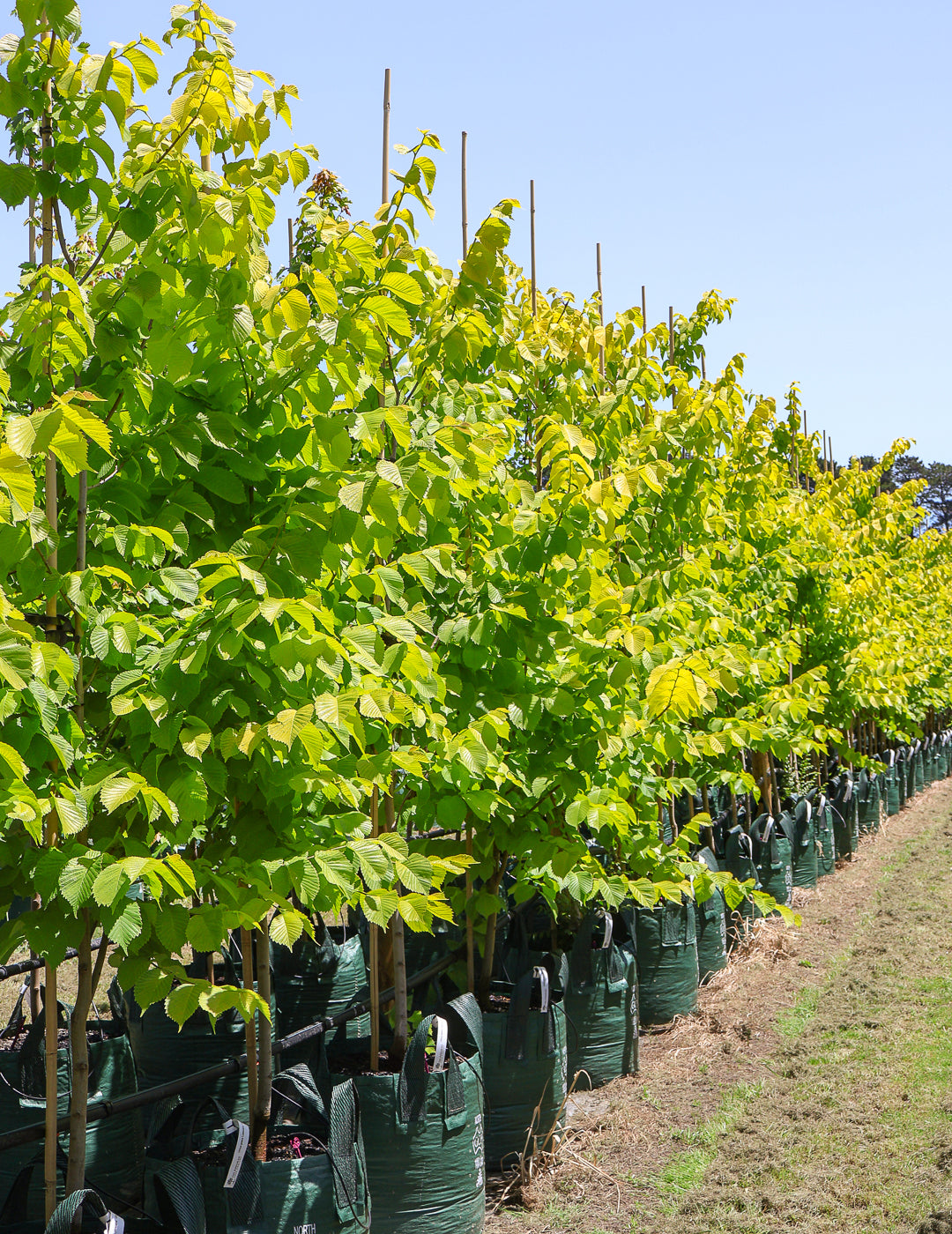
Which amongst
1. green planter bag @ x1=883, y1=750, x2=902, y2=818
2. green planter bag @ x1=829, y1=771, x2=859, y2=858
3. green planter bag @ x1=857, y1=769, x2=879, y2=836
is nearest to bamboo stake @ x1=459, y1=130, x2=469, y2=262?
green planter bag @ x1=829, y1=771, x2=859, y2=858

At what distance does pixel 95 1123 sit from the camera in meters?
3.30

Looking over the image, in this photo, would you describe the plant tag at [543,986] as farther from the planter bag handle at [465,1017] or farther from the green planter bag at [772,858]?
the green planter bag at [772,858]

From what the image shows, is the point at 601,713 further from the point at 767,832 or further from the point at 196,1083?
the point at 767,832

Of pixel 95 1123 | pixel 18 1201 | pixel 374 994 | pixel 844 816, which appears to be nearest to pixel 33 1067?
pixel 95 1123

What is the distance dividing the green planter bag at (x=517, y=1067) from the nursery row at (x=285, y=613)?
Result: 0.01m

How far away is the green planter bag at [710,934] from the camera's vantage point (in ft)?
21.2

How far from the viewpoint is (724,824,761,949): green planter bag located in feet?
24.0

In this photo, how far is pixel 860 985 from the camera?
6.58 metres

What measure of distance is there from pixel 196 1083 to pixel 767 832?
18.9 feet

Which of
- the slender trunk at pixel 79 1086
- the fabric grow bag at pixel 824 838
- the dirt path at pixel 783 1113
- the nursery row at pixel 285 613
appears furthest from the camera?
the fabric grow bag at pixel 824 838

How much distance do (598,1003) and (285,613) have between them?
350 centimetres

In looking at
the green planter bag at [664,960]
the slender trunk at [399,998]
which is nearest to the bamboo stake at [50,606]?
the slender trunk at [399,998]

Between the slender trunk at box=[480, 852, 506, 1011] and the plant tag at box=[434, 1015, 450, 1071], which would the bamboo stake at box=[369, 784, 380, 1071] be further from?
the slender trunk at box=[480, 852, 506, 1011]

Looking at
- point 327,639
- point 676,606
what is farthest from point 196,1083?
point 676,606
